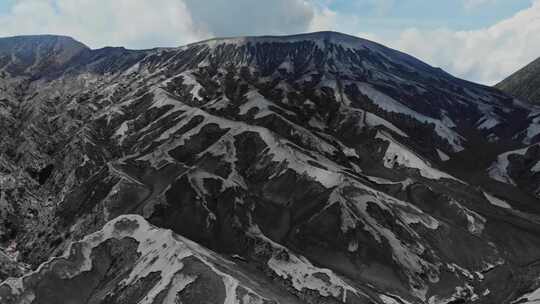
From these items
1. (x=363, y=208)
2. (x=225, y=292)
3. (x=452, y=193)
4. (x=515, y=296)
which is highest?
(x=452, y=193)

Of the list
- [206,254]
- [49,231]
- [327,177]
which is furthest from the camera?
[327,177]

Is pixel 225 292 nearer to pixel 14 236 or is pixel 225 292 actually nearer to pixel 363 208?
pixel 363 208

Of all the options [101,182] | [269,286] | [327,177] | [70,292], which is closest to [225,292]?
[269,286]

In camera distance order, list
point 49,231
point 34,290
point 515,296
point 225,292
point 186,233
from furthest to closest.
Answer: point 49,231 → point 186,233 → point 515,296 → point 34,290 → point 225,292

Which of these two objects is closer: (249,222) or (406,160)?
(249,222)

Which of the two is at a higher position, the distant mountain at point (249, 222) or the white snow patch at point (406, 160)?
the white snow patch at point (406, 160)

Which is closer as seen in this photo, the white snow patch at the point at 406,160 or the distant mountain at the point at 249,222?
the distant mountain at the point at 249,222

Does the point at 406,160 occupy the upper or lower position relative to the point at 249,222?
upper

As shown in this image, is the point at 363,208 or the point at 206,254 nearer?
the point at 206,254

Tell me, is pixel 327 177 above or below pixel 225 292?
above

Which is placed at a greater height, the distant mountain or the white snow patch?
the white snow patch

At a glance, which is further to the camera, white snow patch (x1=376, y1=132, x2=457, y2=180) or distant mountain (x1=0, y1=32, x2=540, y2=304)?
white snow patch (x1=376, y1=132, x2=457, y2=180)
